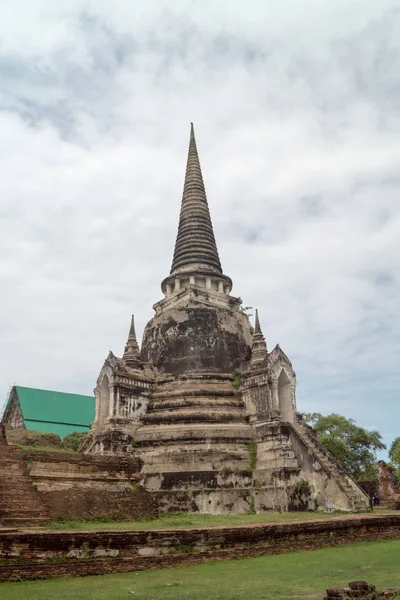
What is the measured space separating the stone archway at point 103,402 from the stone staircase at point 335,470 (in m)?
7.78

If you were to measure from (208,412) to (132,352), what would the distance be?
561cm

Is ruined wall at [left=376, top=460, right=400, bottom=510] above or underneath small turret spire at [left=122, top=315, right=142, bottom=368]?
underneath

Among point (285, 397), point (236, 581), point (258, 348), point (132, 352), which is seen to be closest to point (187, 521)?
point (236, 581)

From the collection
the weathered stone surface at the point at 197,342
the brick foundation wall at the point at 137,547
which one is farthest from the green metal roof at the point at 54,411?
the brick foundation wall at the point at 137,547

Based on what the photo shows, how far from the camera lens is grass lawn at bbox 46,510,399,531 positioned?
13.1m

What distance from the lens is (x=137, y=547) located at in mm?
9883

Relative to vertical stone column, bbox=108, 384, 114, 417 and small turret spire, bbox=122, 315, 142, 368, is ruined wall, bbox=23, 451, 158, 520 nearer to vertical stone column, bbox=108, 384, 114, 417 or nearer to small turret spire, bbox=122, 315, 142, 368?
vertical stone column, bbox=108, 384, 114, 417

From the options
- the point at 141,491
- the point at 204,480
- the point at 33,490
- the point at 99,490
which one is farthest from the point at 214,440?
the point at 33,490

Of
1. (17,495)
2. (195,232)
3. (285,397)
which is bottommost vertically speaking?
(17,495)

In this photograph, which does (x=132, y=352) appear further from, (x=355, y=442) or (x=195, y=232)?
(x=355, y=442)

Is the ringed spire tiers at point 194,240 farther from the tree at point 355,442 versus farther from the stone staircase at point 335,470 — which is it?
the tree at point 355,442

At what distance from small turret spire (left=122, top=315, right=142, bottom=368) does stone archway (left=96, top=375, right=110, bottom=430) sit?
176 centimetres

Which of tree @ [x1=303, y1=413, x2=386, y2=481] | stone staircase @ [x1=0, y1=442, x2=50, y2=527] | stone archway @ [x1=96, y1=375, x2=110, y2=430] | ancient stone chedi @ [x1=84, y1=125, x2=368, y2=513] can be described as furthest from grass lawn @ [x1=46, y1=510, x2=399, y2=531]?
tree @ [x1=303, y1=413, x2=386, y2=481]

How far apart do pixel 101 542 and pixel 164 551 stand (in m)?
1.30
